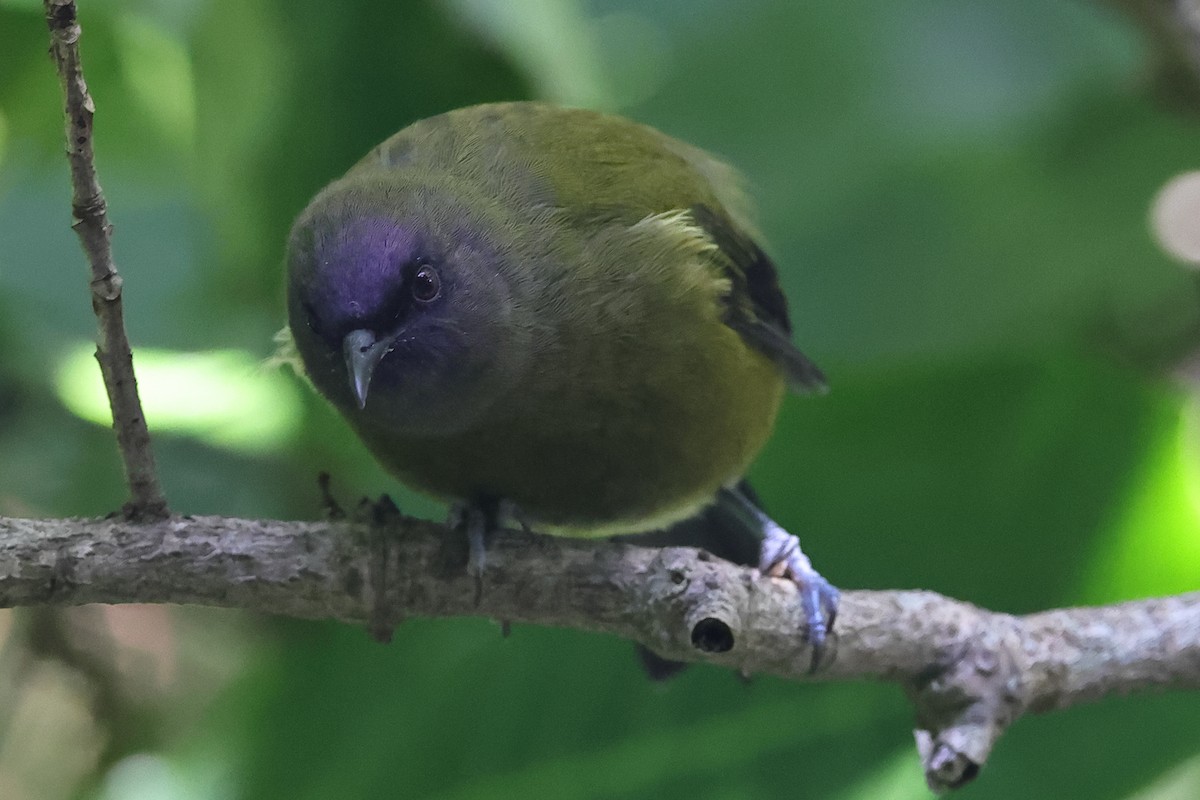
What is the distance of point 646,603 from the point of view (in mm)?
1765

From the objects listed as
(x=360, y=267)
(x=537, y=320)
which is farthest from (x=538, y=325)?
(x=360, y=267)

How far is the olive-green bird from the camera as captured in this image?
5.79 feet

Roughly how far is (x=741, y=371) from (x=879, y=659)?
52 centimetres

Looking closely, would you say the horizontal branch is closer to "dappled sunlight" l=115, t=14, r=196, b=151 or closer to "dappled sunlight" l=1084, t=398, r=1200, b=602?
"dappled sunlight" l=1084, t=398, r=1200, b=602

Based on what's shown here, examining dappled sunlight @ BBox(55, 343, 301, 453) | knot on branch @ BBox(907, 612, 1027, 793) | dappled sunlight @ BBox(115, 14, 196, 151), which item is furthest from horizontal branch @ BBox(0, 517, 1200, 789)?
dappled sunlight @ BBox(115, 14, 196, 151)

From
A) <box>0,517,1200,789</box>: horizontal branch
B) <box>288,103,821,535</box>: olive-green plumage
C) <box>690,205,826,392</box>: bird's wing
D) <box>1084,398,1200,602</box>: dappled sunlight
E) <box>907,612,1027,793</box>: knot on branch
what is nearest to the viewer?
<box>0,517,1200,789</box>: horizontal branch

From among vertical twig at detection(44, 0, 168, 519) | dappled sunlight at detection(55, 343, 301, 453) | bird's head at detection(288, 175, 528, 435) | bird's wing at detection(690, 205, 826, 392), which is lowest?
vertical twig at detection(44, 0, 168, 519)

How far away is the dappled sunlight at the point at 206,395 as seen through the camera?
2.79 meters

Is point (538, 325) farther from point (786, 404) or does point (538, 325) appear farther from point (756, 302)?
point (786, 404)

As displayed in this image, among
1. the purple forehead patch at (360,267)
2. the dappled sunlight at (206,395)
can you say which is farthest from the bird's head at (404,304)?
the dappled sunlight at (206,395)

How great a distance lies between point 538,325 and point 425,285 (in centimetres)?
21

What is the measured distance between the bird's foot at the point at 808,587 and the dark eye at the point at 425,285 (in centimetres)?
72

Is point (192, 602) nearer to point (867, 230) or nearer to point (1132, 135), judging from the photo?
point (867, 230)

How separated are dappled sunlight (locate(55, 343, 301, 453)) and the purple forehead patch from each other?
1122 millimetres
